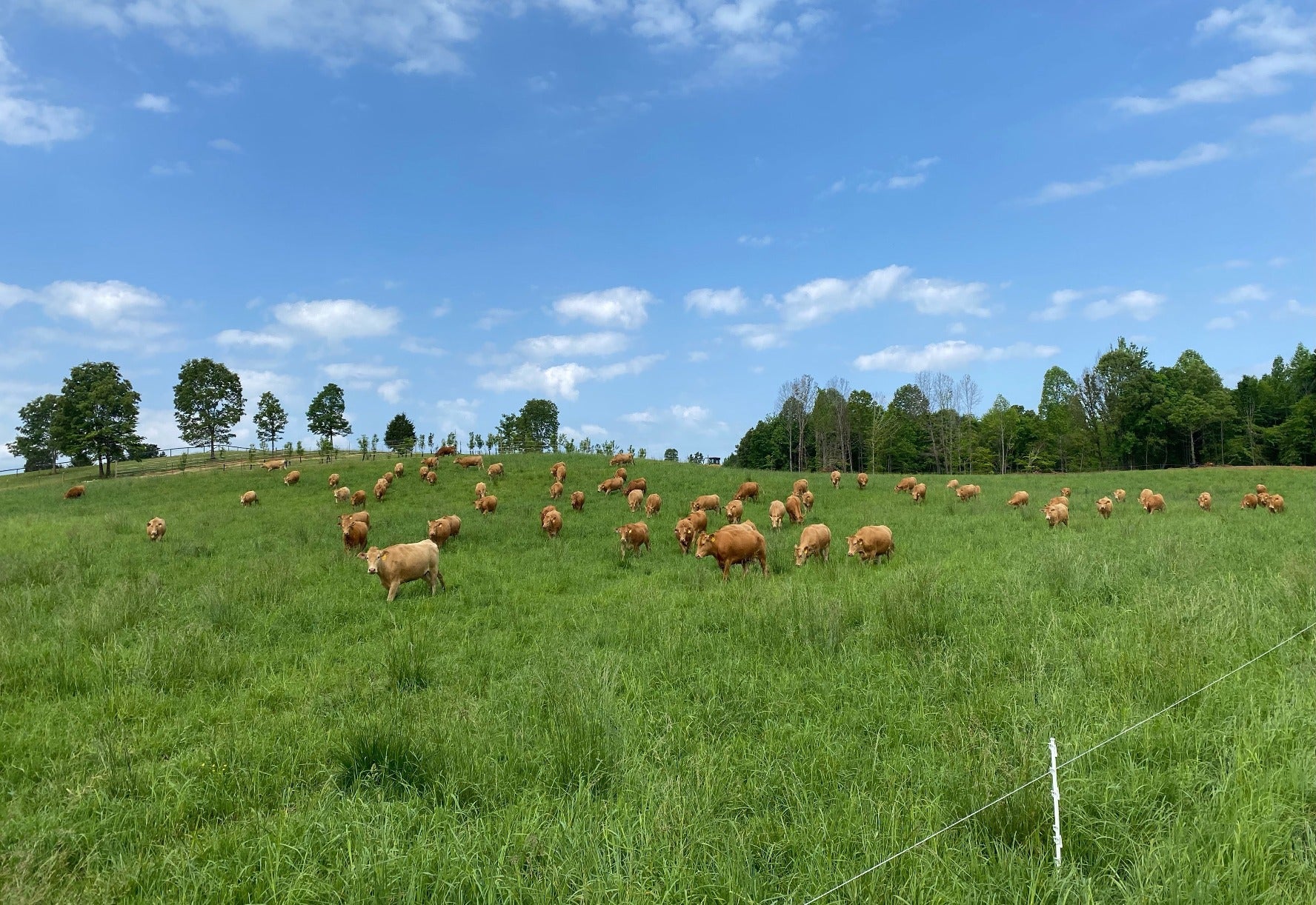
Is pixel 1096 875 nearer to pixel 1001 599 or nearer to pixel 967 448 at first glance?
pixel 1001 599

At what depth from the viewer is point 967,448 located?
79000 mm

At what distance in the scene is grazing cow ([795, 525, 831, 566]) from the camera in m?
14.1

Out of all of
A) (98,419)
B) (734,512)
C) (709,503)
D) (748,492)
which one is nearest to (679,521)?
(734,512)

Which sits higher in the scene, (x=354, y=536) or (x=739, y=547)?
(x=354, y=536)

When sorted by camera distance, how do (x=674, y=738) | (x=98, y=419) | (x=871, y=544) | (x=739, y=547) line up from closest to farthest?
(x=674, y=738), (x=739, y=547), (x=871, y=544), (x=98, y=419)

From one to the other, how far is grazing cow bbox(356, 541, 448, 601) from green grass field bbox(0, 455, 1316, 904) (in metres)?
0.71

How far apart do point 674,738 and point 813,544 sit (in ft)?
34.4

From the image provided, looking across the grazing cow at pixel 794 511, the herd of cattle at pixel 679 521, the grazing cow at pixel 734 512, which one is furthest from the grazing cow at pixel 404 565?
the grazing cow at pixel 794 511

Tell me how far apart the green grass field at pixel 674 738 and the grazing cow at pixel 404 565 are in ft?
2.34

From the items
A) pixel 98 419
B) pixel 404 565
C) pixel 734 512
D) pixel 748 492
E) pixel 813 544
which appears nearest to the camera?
pixel 404 565

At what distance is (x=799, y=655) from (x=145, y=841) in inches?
213

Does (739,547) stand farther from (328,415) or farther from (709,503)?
(328,415)

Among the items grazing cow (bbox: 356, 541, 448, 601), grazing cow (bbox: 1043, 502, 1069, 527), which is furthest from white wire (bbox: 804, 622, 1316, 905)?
grazing cow (bbox: 1043, 502, 1069, 527)

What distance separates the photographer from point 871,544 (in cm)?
1371
